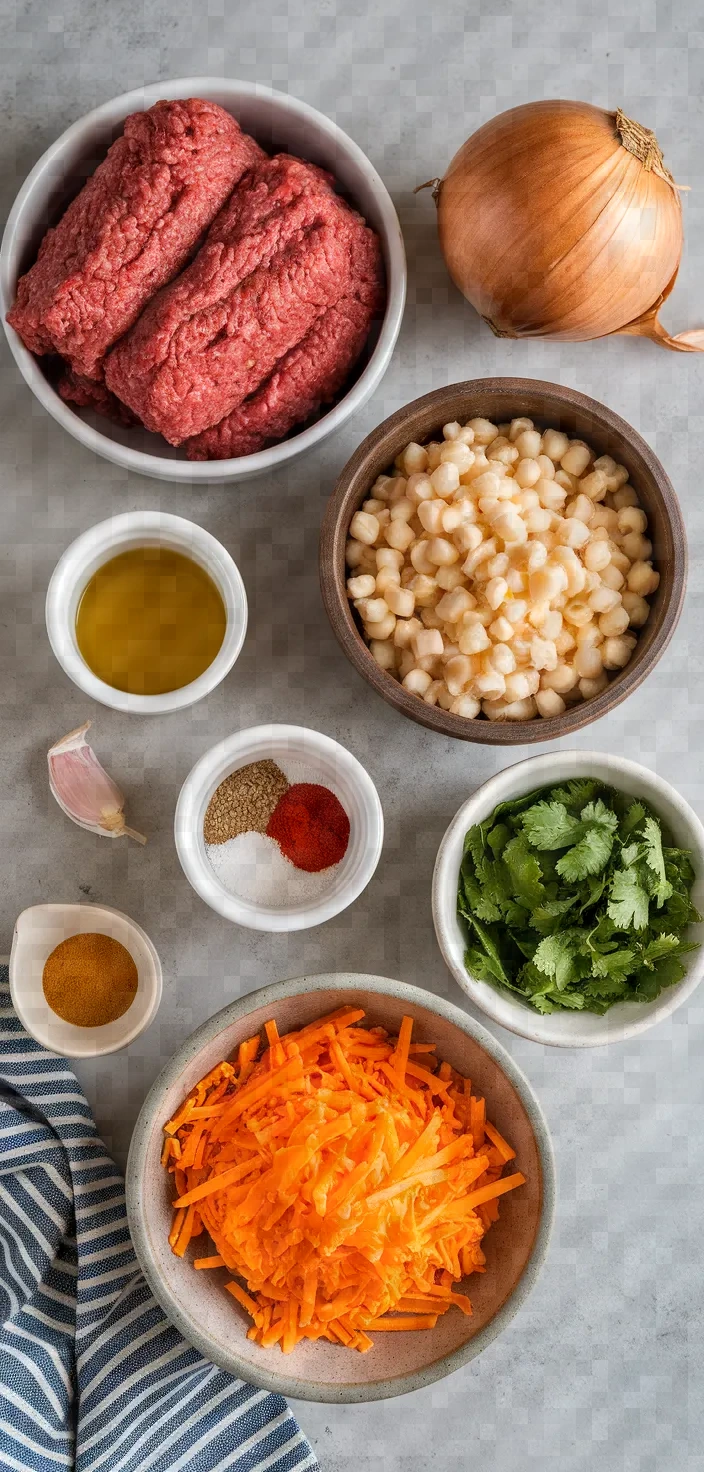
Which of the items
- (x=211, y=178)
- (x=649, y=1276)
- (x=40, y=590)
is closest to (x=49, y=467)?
(x=40, y=590)

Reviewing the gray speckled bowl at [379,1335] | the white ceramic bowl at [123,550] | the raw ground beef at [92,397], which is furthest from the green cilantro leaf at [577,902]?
the raw ground beef at [92,397]

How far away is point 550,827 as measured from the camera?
1.67 meters

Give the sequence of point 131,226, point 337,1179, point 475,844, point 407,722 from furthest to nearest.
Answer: point 407,722
point 475,844
point 131,226
point 337,1179

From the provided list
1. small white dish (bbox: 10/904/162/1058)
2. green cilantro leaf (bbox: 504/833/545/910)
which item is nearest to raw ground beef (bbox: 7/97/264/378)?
small white dish (bbox: 10/904/162/1058)

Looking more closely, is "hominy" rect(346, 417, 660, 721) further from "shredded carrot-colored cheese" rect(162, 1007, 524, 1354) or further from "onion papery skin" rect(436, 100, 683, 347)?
"shredded carrot-colored cheese" rect(162, 1007, 524, 1354)

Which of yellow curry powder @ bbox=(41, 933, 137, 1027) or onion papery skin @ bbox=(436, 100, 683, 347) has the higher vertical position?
onion papery skin @ bbox=(436, 100, 683, 347)

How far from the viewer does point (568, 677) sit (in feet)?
5.48

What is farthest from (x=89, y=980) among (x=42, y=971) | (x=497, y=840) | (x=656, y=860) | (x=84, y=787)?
(x=656, y=860)

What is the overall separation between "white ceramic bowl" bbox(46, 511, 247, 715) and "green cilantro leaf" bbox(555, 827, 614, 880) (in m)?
0.60

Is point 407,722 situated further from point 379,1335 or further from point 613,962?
point 379,1335

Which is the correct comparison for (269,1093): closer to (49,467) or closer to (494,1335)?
(494,1335)

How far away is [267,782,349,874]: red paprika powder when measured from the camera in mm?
1750

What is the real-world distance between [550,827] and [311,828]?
379 mm

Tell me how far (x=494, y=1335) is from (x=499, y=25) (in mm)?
2143
